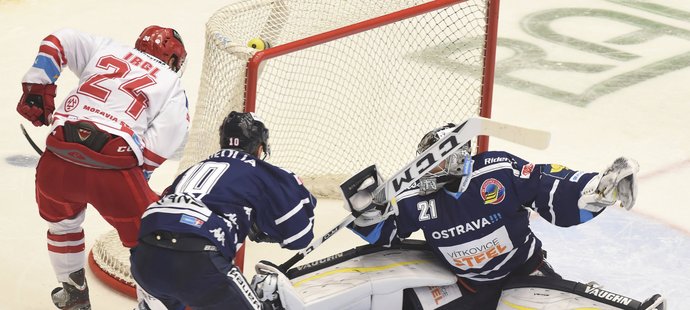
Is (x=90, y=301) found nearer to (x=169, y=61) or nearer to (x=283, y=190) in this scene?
(x=169, y=61)

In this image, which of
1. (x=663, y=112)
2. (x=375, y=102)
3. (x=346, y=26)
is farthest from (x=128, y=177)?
(x=663, y=112)

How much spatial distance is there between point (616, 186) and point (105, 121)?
1.57 metres

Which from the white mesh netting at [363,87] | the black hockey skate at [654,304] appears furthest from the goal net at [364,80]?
the black hockey skate at [654,304]

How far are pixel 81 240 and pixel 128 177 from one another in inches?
15.3

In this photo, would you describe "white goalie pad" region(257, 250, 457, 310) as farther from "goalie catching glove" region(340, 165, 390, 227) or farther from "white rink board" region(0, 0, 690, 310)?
"white rink board" region(0, 0, 690, 310)

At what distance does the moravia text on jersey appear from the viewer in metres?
3.83

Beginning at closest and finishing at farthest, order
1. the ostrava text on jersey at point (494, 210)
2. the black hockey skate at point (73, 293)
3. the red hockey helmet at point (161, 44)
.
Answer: the ostrava text on jersey at point (494, 210), the red hockey helmet at point (161, 44), the black hockey skate at point (73, 293)

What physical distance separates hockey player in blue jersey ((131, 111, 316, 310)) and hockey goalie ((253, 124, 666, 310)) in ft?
0.81

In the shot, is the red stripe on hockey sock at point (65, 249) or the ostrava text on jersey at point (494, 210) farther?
the red stripe on hockey sock at point (65, 249)

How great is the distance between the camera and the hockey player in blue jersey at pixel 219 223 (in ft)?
10.7

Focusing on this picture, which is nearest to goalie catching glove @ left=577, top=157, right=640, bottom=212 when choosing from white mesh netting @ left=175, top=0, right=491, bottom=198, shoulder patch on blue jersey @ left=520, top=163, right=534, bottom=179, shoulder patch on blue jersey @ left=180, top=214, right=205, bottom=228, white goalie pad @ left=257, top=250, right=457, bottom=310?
shoulder patch on blue jersey @ left=520, top=163, right=534, bottom=179

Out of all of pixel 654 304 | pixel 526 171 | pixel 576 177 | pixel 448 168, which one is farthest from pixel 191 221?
pixel 654 304

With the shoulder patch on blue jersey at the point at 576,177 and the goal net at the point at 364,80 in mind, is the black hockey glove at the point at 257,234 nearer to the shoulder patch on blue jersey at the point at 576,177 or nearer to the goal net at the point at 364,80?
the shoulder patch on blue jersey at the point at 576,177

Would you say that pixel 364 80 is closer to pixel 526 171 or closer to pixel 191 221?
pixel 526 171
